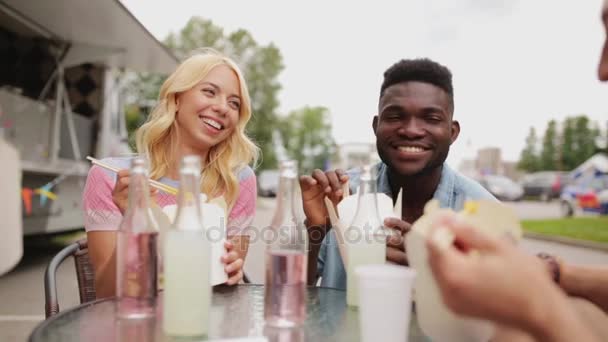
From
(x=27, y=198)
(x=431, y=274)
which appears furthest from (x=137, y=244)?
(x=27, y=198)

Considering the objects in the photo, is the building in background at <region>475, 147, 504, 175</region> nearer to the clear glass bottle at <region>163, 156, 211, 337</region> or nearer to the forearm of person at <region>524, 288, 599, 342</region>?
the clear glass bottle at <region>163, 156, 211, 337</region>

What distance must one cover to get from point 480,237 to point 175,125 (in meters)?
1.76

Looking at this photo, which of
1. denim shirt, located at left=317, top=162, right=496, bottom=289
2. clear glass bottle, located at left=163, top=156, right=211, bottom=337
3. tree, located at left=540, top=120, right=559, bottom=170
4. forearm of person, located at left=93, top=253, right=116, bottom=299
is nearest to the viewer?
clear glass bottle, located at left=163, top=156, right=211, bottom=337

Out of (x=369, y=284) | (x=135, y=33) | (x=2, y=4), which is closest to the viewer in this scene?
(x=369, y=284)

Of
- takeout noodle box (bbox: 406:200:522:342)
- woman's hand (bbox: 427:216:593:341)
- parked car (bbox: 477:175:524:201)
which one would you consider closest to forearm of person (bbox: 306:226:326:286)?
takeout noodle box (bbox: 406:200:522:342)

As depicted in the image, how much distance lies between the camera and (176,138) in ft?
7.32

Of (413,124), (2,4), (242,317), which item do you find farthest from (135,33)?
(242,317)

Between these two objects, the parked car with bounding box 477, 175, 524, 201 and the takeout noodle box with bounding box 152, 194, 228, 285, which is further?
the parked car with bounding box 477, 175, 524, 201

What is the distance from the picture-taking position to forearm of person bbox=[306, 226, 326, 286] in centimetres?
171

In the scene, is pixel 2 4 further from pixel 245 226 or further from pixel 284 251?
pixel 284 251

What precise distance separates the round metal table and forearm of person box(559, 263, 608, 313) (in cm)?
35

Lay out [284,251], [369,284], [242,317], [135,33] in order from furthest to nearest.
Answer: [135,33], [242,317], [284,251], [369,284]

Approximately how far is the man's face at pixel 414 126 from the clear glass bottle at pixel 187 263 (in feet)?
3.83

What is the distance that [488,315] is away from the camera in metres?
0.70
